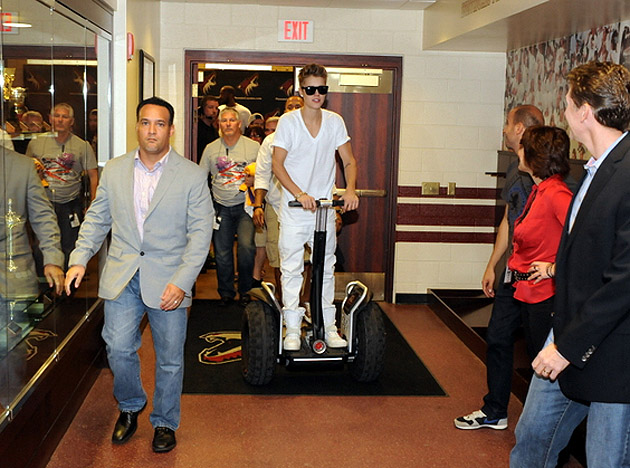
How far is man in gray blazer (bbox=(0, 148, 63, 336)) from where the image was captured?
291cm

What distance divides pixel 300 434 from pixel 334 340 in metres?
0.78

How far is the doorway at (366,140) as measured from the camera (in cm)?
703

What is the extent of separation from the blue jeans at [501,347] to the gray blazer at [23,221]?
2243mm

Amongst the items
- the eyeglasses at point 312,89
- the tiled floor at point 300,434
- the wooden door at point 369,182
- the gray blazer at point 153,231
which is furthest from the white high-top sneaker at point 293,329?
the wooden door at point 369,182

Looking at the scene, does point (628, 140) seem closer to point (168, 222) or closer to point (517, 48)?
point (168, 222)

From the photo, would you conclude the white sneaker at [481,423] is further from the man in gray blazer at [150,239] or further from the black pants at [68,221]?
the black pants at [68,221]

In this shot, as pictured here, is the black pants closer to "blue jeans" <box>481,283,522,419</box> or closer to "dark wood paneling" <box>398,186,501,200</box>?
"blue jeans" <box>481,283,522,419</box>

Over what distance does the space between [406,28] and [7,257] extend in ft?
16.3

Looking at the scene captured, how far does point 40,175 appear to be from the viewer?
3.44 metres

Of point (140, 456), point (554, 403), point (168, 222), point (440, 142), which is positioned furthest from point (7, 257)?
point (440, 142)

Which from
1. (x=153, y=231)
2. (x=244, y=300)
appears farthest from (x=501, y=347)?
(x=244, y=300)

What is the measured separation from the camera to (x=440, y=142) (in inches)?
281

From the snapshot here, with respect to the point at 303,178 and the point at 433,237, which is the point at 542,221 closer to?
the point at 303,178

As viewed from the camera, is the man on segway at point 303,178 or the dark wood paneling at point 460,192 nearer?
the man on segway at point 303,178
